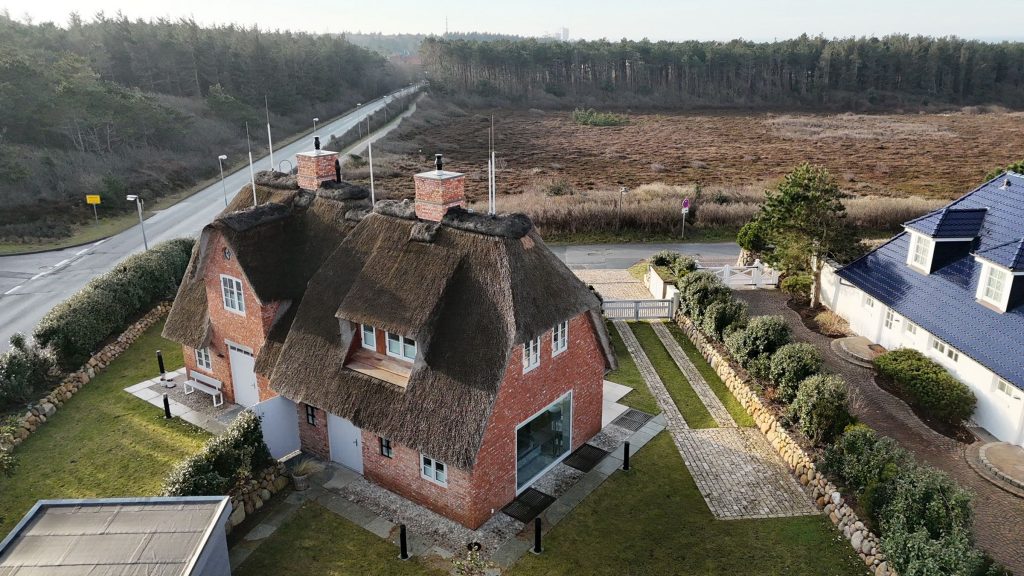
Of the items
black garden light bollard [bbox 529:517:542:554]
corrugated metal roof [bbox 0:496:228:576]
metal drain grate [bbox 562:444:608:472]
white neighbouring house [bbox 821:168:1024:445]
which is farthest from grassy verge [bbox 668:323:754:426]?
corrugated metal roof [bbox 0:496:228:576]

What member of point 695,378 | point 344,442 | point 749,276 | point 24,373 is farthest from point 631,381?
point 24,373

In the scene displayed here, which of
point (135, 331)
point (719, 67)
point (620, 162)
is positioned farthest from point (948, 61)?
point (135, 331)

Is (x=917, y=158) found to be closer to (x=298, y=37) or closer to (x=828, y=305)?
(x=828, y=305)

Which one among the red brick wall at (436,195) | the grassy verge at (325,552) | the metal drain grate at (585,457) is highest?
the red brick wall at (436,195)

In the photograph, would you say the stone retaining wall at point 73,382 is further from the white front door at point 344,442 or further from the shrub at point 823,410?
the shrub at point 823,410

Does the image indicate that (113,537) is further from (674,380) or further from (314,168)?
(674,380)

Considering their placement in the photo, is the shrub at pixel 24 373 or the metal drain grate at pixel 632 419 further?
the shrub at pixel 24 373

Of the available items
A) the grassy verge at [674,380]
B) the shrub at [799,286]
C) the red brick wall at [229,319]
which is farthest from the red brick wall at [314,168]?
the shrub at [799,286]
